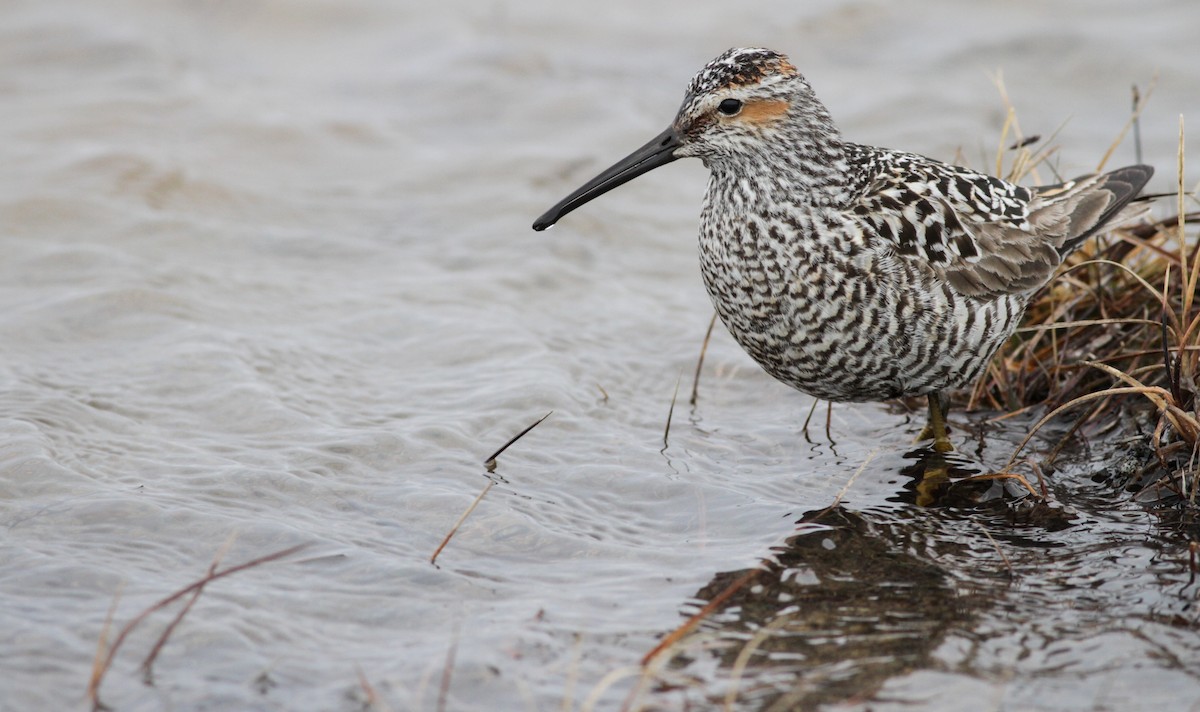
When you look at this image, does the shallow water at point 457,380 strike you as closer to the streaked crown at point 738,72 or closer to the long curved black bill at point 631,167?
the long curved black bill at point 631,167

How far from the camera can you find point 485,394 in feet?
23.4

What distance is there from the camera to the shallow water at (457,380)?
4555 millimetres

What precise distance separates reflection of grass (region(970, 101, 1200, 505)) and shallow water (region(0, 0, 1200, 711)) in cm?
28

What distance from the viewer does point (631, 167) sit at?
6.31m

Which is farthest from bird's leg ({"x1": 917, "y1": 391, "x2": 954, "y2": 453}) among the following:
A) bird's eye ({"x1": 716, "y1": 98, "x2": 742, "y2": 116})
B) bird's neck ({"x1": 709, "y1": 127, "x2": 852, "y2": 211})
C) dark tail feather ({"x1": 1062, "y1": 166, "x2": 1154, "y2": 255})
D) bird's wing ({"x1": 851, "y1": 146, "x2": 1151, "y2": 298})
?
bird's eye ({"x1": 716, "y1": 98, "x2": 742, "y2": 116})

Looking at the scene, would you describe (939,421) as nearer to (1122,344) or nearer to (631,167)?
(1122,344)

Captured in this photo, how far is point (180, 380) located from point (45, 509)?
1.66m

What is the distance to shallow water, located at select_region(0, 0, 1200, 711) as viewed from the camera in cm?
455

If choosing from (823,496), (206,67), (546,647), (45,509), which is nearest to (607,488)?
(823,496)

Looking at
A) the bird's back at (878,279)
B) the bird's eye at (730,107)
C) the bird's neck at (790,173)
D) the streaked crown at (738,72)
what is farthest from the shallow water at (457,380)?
the streaked crown at (738,72)

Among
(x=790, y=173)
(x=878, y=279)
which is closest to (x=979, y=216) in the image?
(x=878, y=279)

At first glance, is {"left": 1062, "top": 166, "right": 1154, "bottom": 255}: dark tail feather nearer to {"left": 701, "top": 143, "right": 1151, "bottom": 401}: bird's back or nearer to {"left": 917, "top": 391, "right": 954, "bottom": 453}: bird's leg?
{"left": 701, "top": 143, "right": 1151, "bottom": 401}: bird's back

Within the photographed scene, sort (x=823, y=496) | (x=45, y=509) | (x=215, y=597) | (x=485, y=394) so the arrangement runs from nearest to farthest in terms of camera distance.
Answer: (x=215, y=597)
(x=45, y=509)
(x=823, y=496)
(x=485, y=394)

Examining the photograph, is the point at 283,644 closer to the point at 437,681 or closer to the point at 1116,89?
the point at 437,681
